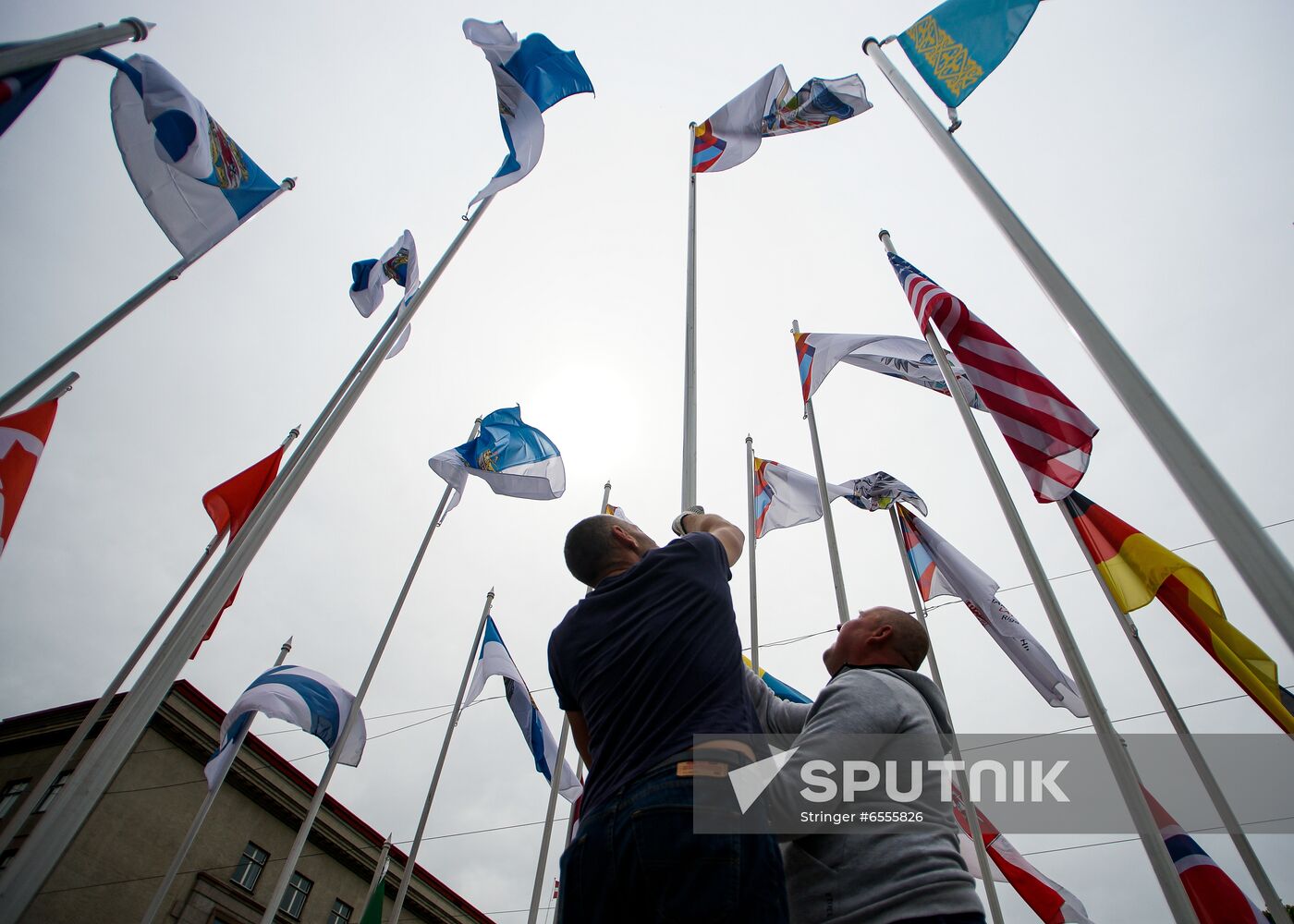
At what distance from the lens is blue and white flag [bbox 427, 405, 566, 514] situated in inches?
481

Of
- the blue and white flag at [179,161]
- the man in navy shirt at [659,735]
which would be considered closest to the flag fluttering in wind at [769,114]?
the blue and white flag at [179,161]

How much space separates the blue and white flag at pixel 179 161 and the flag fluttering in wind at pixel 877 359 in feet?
24.1

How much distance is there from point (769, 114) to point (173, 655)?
31.6 ft

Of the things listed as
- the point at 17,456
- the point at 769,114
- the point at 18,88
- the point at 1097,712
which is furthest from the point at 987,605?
the point at 17,456

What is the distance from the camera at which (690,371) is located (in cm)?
587

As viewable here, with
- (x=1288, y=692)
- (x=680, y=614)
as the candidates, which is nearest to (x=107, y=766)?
(x=680, y=614)

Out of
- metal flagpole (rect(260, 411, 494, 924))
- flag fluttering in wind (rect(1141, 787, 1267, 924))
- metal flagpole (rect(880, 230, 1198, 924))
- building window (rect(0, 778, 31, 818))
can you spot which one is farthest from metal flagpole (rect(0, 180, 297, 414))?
building window (rect(0, 778, 31, 818))

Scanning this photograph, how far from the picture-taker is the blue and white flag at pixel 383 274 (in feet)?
34.9

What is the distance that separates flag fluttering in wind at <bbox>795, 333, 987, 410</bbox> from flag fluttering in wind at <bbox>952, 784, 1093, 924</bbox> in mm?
5867

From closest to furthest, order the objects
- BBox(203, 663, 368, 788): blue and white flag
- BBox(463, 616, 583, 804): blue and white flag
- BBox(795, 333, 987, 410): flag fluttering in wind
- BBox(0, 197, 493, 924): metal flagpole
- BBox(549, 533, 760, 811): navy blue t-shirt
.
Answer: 1. BBox(549, 533, 760, 811): navy blue t-shirt
2. BBox(0, 197, 493, 924): metal flagpole
3. BBox(795, 333, 987, 410): flag fluttering in wind
4. BBox(203, 663, 368, 788): blue and white flag
5. BBox(463, 616, 583, 804): blue and white flag

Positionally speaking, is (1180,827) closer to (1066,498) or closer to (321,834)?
(1066,498)

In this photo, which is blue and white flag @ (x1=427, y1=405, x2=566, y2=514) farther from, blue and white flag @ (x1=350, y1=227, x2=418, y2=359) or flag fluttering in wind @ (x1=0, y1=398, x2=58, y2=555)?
flag fluttering in wind @ (x1=0, y1=398, x2=58, y2=555)

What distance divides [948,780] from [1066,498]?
6.27 m

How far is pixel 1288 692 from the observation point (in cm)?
654
